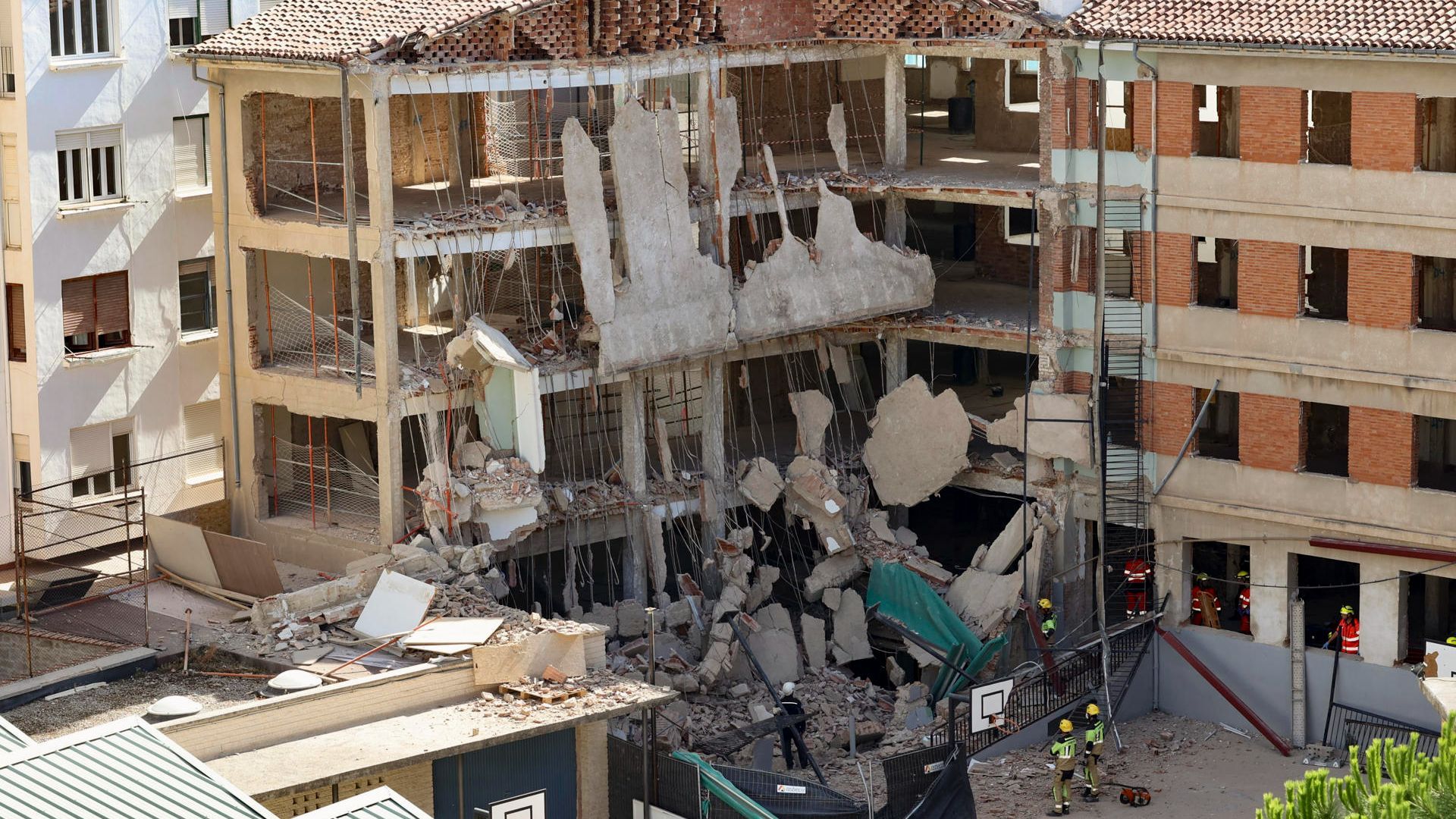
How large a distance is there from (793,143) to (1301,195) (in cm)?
1237

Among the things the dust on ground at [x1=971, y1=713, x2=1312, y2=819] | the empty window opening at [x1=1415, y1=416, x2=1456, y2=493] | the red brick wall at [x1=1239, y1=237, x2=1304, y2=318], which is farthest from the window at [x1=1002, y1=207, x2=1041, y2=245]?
the dust on ground at [x1=971, y1=713, x2=1312, y2=819]

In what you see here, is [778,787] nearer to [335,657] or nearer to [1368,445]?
[335,657]

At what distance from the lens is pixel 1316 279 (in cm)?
4784

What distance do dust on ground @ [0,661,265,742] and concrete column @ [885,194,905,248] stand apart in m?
17.1

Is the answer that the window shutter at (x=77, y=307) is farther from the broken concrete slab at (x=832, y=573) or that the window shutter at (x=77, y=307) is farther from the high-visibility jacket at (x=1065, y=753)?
the high-visibility jacket at (x=1065, y=753)

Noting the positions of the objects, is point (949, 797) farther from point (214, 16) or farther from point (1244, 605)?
point (214, 16)

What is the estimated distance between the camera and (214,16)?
49531 mm

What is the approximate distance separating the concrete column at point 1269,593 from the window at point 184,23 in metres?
22.7

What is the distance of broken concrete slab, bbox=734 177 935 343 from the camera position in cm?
4728

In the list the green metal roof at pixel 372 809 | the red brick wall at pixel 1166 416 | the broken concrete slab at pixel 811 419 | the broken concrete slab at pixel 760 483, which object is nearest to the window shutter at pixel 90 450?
the broken concrete slab at pixel 760 483

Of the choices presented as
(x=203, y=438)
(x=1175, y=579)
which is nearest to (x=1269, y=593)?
(x=1175, y=579)

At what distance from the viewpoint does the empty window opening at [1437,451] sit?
46.0m

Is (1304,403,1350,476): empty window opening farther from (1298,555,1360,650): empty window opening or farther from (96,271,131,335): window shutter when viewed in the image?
(96,271,131,335): window shutter

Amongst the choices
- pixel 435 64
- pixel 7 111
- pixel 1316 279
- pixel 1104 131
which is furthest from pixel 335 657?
pixel 1316 279
